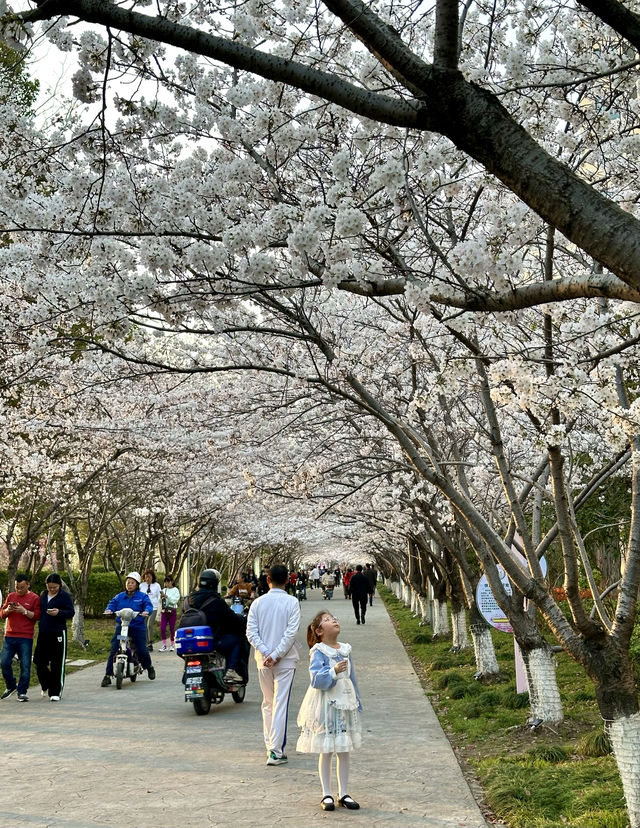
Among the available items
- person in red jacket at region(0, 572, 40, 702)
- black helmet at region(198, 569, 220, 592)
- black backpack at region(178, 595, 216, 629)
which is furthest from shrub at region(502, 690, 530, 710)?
person in red jacket at region(0, 572, 40, 702)

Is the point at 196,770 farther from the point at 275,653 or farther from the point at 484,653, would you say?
the point at 484,653

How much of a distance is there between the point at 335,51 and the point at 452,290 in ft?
8.68

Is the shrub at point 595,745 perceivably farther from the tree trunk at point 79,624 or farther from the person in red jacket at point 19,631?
the tree trunk at point 79,624

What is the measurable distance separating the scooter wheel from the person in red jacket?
2802 millimetres

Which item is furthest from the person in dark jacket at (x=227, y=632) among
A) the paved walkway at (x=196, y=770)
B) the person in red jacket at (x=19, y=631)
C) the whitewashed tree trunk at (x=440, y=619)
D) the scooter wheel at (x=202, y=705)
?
the whitewashed tree trunk at (x=440, y=619)

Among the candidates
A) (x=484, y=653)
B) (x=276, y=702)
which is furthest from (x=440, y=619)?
(x=276, y=702)

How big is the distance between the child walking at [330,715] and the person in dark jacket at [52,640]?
6.36 meters

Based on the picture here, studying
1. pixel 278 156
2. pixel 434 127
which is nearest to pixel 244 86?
pixel 278 156

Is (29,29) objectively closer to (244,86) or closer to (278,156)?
(244,86)

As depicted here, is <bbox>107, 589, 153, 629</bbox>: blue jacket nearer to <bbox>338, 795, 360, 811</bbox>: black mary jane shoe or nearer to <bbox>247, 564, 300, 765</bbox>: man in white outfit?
<bbox>247, 564, 300, 765</bbox>: man in white outfit

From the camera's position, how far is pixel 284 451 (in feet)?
60.5

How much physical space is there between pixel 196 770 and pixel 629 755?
140 inches

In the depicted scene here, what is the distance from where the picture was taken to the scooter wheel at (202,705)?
10680 mm

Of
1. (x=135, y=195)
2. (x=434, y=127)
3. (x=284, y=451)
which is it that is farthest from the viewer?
(x=284, y=451)
